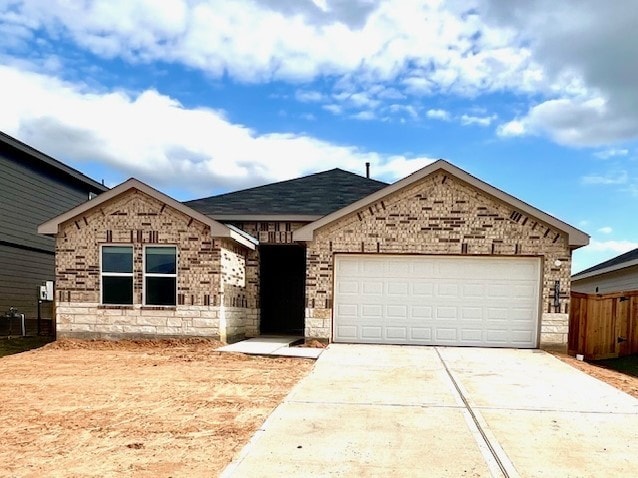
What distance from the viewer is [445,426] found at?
5605 mm

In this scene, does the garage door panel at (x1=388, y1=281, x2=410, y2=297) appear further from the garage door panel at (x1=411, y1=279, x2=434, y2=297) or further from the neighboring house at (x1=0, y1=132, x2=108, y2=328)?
the neighboring house at (x1=0, y1=132, x2=108, y2=328)

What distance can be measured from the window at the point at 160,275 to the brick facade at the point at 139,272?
0.15 metres

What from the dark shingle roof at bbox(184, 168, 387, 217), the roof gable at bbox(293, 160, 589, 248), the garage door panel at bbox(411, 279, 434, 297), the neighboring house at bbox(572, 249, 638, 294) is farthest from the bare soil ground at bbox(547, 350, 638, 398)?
the neighboring house at bbox(572, 249, 638, 294)

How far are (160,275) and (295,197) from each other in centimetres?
505

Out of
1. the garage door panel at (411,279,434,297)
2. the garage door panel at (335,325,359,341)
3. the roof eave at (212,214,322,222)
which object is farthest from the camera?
the roof eave at (212,214,322,222)

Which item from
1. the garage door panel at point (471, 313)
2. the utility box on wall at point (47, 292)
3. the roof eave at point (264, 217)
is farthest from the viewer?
the utility box on wall at point (47, 292)

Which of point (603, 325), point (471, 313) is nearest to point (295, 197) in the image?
point (471, 313)

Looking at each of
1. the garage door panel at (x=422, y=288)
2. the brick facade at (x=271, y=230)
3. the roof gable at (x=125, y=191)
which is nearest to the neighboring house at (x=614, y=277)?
the garage door panel at (x=422, y=288)

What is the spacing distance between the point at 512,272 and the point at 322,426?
8.39m

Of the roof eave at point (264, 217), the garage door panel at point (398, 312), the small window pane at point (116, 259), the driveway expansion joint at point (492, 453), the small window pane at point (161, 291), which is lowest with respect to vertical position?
the driveway expansion joint at point (492, 453)

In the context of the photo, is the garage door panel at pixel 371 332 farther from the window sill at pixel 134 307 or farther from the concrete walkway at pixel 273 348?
the window sill at pixel 134 307

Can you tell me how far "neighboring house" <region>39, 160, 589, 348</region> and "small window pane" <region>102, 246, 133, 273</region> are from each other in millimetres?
27

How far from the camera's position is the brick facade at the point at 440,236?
1201cm

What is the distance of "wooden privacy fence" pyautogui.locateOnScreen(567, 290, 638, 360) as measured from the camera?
1249cm
